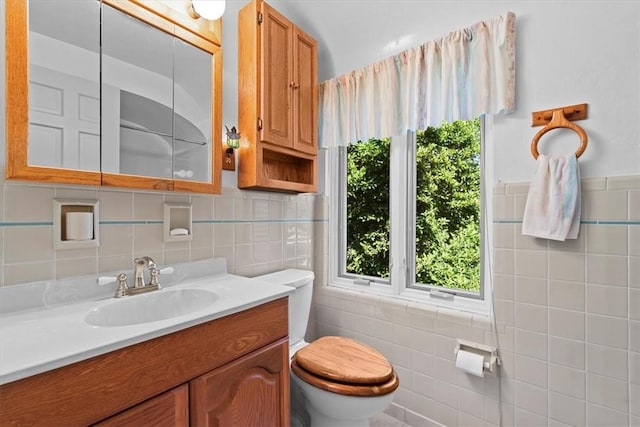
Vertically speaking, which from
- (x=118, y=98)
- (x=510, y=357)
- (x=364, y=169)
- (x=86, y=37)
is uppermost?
Result: (x=86, y=37)

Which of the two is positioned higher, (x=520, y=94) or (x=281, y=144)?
(x=520, y=94)

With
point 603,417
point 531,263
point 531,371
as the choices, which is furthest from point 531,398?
point 531,263

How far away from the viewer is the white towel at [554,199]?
3.81 feet

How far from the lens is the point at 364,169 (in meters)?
1.96

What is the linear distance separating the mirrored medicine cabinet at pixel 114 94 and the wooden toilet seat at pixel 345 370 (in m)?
0.87

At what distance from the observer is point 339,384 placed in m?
1.20

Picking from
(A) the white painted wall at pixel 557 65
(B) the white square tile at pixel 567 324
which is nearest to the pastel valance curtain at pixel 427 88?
(A) the white painted wall at pixel 557 65

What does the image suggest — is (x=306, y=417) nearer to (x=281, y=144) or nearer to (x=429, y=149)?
(x=281, y=144)

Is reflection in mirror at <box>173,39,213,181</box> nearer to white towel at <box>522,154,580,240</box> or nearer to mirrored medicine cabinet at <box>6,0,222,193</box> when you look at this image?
mirrored medicine cabinet at <box>6,0,222,193</box>

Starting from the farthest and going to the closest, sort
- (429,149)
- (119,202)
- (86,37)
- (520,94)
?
(429,149) < (520,94) < (119,202) < (86,37)

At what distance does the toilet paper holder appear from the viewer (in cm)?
133

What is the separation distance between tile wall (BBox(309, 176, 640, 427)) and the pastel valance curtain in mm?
435

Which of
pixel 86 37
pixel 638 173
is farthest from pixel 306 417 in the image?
pixel 86 37

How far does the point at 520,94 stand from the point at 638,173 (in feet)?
1.68
